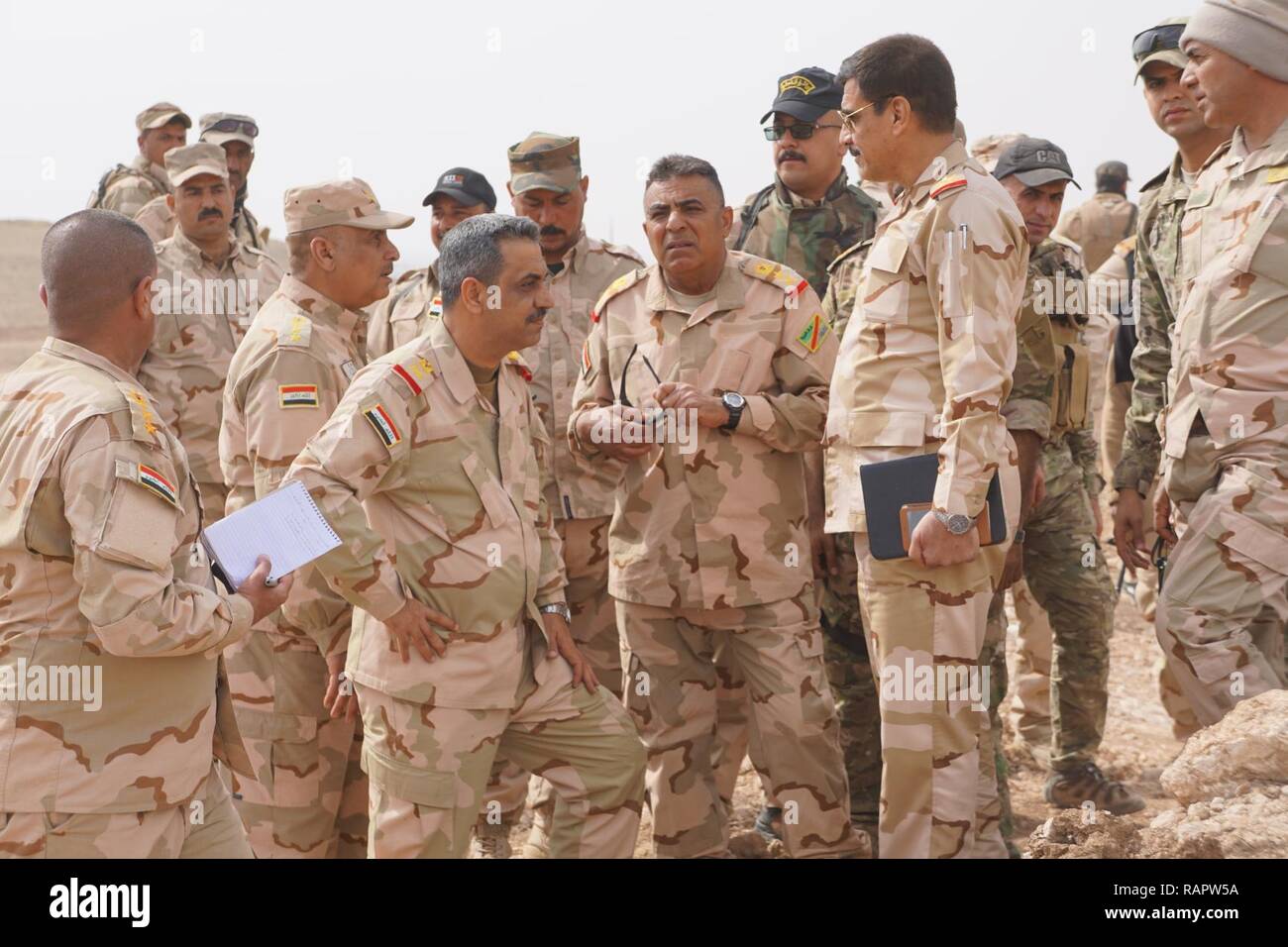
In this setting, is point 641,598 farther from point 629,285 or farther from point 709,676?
point 629,285

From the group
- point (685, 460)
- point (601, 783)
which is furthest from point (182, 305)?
point (601, 783)

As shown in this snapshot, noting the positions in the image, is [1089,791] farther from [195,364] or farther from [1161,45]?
[195,364]

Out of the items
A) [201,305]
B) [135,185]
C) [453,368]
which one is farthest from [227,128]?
[453,368]

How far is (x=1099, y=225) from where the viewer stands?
36.7 feet

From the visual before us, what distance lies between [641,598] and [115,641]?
228 centimetres

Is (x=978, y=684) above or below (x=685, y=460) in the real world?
below

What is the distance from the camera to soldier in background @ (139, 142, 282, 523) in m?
7.02

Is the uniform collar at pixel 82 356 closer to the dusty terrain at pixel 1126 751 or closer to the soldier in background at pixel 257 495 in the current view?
the soldier in background at pixel 257 495

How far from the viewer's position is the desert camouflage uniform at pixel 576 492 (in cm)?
578

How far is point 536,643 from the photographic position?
429cm

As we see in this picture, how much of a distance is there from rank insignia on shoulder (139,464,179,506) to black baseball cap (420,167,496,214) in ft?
11.6

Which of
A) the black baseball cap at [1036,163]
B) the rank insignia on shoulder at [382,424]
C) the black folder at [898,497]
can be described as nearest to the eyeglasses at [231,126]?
the black baseball cap at [1036,163]

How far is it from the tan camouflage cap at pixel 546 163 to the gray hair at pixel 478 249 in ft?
6.26

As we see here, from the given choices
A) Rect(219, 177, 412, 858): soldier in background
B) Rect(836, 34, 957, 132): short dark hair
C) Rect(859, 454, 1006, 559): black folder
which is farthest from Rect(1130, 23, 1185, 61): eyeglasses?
Rect(219, 177, 412, 858): soldier in background
